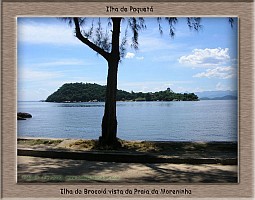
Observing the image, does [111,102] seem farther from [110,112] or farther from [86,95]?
[86,95]

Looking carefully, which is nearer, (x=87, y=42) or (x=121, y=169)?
(x=121, y=169)

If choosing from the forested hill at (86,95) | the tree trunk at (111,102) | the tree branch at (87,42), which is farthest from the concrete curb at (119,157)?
the tree branch at (87,42)

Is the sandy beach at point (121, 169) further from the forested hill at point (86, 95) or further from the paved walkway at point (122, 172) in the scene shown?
the forested hill at point (86, 95)

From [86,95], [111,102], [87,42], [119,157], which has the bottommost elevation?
[119,157]

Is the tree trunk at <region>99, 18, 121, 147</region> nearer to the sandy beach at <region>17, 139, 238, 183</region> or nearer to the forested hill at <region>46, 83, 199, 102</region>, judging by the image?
the sandy beach at <region>17, 139, 238, 183</region>

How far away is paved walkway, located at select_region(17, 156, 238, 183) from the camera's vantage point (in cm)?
749

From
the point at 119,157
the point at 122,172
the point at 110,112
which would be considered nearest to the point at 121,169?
the point at 122,172

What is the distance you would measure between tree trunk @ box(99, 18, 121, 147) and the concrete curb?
0.51 m

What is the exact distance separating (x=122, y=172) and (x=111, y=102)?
1.57 metres

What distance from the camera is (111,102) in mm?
8672

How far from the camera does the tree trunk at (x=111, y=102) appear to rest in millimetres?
8500

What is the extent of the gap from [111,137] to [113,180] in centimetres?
130

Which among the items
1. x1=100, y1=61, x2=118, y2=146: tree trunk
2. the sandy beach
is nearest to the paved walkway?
the sandy beach

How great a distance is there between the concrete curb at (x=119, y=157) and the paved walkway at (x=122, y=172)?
Answer: 78mm
